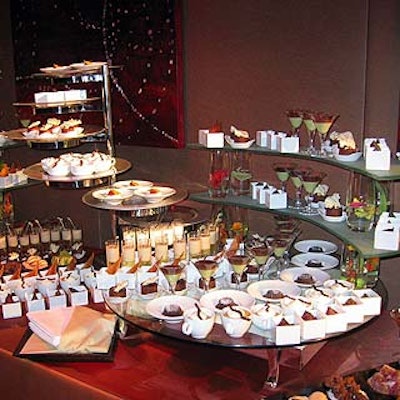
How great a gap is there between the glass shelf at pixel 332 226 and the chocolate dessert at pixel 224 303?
53 centimetres

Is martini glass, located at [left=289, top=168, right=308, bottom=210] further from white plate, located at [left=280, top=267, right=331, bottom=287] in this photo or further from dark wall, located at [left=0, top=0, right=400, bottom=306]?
dark wall, located at [left=0, top=0, right=400, bottom=306]

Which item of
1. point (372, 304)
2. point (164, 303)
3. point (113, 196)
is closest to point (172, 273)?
point (164, 303)

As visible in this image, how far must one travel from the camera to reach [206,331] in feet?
7.67

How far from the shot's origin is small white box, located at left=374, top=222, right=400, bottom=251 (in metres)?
A: 2.52

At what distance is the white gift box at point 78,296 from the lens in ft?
11.0

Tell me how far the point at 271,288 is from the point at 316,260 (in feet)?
2.14

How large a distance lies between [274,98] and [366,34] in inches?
27.5

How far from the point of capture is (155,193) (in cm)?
324

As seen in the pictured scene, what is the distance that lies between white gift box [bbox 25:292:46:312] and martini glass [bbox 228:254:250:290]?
1107mm

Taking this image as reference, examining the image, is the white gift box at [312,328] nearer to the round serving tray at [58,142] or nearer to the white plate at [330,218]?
the white plate at [330,218]

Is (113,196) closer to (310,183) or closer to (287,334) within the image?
(310,183)

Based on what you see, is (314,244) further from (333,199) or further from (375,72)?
(375,72)

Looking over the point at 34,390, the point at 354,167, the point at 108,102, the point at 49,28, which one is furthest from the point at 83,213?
the point at 354,167

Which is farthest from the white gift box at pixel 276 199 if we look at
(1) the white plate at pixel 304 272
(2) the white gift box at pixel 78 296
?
(2) the white gift box at pixel 78 296
